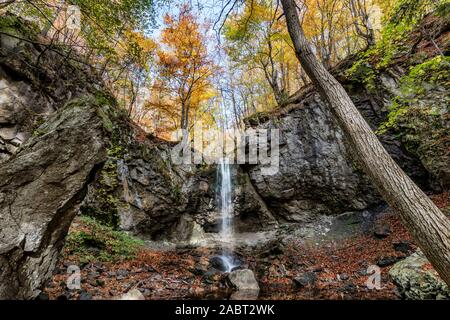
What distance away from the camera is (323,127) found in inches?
484

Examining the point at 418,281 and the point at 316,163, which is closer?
the point at 418,281

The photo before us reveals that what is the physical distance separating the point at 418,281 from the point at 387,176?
10.4 ft

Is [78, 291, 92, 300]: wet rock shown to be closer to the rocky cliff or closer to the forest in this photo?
the forest

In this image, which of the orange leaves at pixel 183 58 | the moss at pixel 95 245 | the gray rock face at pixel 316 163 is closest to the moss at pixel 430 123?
the gray rock face at pixel 316 163

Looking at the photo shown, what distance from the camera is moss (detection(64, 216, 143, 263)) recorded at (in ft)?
21.3

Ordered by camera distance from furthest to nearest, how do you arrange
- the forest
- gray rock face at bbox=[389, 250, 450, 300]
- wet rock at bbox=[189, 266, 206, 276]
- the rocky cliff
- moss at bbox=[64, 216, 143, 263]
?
the rocky cliff
wet rock at bbox=[189, 266, 206, 276]
moss at bbox=[64, 216, 143, 263]
gray rock face at bbox=[389, 250, 450, 300]
the forest

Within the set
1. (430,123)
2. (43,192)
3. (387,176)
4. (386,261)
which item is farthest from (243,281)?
(430,123)

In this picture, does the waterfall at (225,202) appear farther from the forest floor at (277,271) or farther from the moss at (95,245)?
the moss at (95,245)

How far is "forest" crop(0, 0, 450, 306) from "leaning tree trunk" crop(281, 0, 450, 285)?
0.06 ft

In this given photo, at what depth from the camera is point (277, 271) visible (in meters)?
8.12

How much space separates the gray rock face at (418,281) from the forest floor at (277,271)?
64 centimetres

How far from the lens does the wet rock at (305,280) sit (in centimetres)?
670

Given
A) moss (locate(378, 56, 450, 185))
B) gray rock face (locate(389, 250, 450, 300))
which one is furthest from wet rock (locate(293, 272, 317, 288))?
moss (locate(378, 56, 450, 185))

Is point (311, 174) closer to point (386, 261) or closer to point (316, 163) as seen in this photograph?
point (316, 163)
